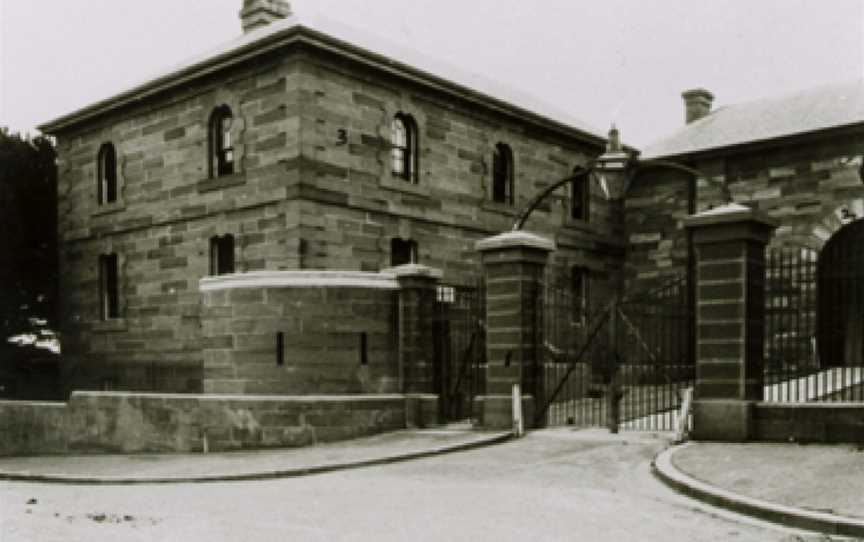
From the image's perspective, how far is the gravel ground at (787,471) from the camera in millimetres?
7367

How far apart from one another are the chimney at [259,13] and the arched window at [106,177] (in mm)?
4876

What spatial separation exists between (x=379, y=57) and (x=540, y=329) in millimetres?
8715

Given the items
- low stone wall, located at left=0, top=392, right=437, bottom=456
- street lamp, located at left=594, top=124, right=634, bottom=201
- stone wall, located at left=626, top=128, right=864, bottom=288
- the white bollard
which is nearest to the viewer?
the white bollard

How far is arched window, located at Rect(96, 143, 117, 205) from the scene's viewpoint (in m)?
23.2

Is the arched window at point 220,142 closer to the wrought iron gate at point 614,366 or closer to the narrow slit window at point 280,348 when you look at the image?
the narrow slit window at point 280,348

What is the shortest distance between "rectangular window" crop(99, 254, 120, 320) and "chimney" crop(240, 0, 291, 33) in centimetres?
696

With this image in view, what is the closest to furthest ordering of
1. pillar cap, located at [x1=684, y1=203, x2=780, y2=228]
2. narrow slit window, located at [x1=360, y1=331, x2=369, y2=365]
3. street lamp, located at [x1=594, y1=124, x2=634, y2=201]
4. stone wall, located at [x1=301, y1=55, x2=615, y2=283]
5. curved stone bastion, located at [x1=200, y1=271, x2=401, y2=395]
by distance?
pillar cap, located at [x1=684, y1=203, x2=780, y2=228], street lamp, located at [x1=594, y1=124, x2=634, y2=201], curved stone bastion, located at [x1=200, y1=271, x2=401, y2=395], narrow slit window, located at [x1=360, y1=331, x2=369, y2=365], stone wall, located at [x1=301, y1=55, x2=615, y2=283]

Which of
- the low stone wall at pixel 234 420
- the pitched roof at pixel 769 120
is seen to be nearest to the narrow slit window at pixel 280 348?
the low stone wall at pixel 234 420

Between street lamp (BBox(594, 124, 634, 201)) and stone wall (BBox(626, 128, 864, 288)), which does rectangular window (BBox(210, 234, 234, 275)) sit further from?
stone wall (BBox(626, 128, 864, 288))

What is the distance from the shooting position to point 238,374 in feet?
45.4

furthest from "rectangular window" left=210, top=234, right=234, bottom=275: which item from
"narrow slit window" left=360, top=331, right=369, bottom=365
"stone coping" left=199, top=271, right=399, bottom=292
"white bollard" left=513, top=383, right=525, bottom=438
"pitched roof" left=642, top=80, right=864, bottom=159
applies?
"pitched roof" left=642, top=80, right=864, bottom=159

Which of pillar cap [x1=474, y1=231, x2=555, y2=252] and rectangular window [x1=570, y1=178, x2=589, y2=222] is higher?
rectangular window [x1=570, y1=178, x2=589, y2=222]

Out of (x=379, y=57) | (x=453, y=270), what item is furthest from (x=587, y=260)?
(x=379, y=57)

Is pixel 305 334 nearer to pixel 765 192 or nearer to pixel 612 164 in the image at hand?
pixel 612 164
